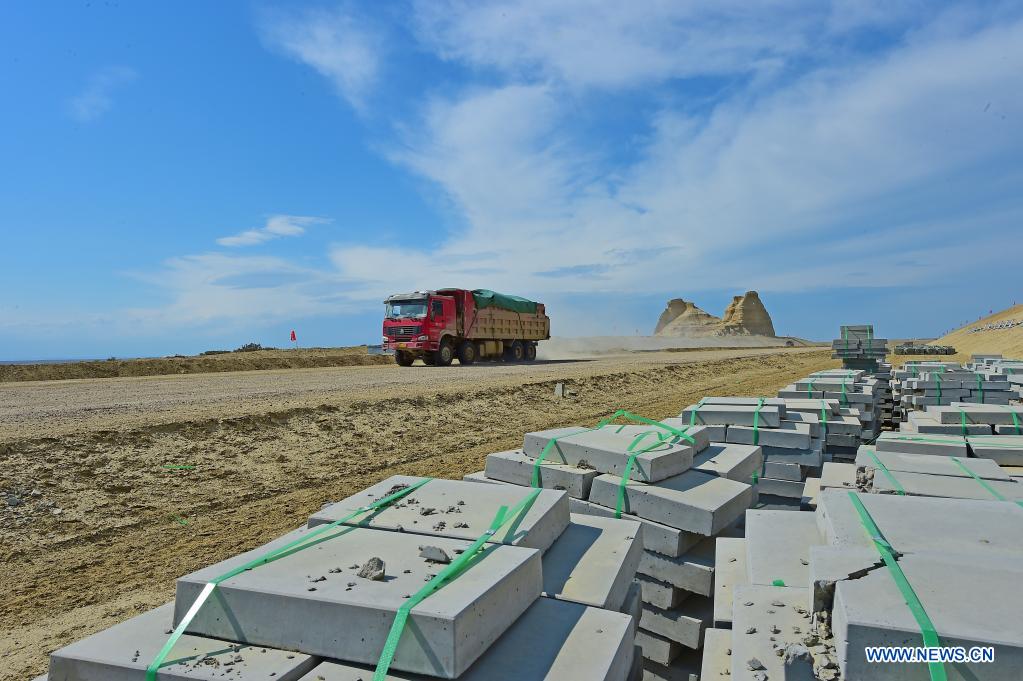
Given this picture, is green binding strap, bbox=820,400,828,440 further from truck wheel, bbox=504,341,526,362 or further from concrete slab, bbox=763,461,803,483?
truck wheel, bbox=504,341,526,362

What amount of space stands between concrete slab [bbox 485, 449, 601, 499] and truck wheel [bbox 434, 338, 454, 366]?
19685 millimetres

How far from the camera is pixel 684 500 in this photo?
11.5ft

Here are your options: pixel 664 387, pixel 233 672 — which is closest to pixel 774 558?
pixel 233 672

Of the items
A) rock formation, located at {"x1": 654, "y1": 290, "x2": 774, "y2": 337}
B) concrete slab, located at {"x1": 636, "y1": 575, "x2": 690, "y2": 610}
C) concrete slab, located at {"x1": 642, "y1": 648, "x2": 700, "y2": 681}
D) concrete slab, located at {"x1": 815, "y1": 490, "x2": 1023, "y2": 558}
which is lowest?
concrete slab, located at {"x1": 642, "y1": 648, "x2": 700, "y2": 681}

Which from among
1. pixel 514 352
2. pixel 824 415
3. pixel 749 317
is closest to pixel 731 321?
pixel 749 317

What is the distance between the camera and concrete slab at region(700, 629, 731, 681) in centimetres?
241

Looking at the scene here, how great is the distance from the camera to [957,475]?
3.51m

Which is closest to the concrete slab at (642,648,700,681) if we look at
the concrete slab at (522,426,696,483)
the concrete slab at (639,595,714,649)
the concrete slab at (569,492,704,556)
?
the concrete slab at (639,595,714,649)

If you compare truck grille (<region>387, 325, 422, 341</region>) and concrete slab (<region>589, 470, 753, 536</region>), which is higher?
truck grille (<region>387, 325, 422, 341</region>)

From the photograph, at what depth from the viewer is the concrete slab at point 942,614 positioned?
A: 1.65 m

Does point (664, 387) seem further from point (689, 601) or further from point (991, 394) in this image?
point (689, 601)

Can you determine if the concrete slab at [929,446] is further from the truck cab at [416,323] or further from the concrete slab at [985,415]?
the truck cab at [416,323]

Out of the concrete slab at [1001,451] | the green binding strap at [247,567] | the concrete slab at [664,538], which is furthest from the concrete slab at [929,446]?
the green binding strap at [247,567]

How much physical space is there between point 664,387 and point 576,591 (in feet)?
57.9
